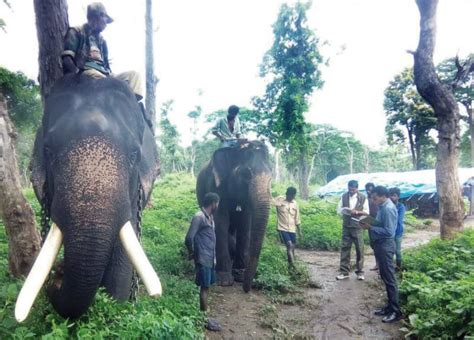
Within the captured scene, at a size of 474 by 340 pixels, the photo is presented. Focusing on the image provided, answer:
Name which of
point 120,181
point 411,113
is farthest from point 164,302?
point 411,113

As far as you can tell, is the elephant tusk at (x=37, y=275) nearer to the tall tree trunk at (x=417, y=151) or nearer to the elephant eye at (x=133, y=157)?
the elephant eye at (x=133, y=157)

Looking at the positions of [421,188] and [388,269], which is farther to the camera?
[421,188]

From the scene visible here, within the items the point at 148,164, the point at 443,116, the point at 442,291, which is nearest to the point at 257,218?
the point at 442,291

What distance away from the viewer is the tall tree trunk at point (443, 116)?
311 inches

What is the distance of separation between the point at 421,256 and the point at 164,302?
4.59 m

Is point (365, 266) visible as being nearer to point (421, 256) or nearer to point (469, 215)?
point (421, 256)

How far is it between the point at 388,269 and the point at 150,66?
1087 cm

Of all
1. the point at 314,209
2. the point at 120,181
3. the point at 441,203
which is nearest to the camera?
the point at 120,181

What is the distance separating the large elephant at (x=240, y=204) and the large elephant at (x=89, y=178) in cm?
295

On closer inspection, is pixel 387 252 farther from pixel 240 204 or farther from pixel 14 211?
pixel 14 211

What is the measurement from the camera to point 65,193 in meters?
2.71

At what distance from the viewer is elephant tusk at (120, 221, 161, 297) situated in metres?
2.54

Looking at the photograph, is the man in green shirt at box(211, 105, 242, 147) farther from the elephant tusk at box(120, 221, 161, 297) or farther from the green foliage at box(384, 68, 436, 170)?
the green foliage at box(384, 68, 436, 170)

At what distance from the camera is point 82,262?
8.28 feet
